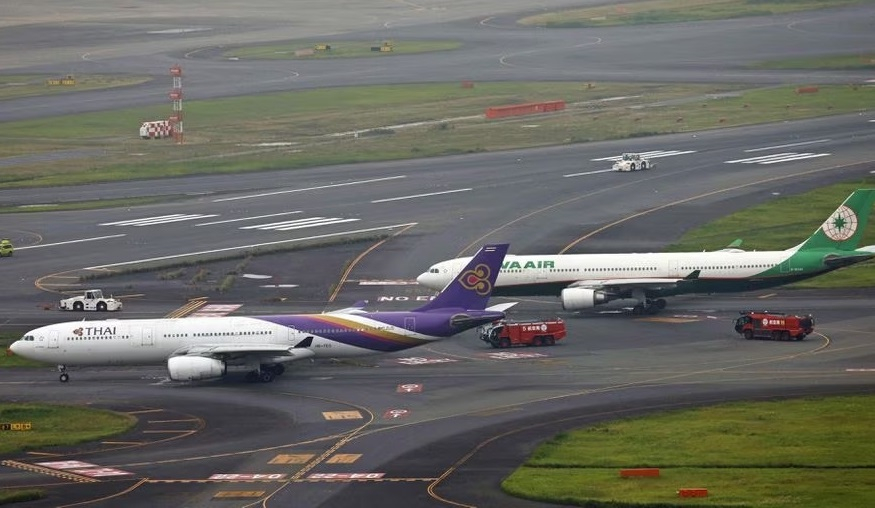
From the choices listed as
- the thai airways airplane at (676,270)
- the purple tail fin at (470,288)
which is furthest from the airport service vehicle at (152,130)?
the purple tail fin at (470,288)

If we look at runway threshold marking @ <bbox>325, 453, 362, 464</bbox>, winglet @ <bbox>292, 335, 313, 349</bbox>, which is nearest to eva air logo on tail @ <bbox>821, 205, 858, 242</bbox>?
winglet @ <bbox>292, 335, 313, 349</bbox>

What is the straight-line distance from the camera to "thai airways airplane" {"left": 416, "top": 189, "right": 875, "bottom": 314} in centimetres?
10581

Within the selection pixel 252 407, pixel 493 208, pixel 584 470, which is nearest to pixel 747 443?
pixel 584 470

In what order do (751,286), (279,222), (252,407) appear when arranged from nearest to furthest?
1. (252,407)
2. (751,286)
3. (279,222)

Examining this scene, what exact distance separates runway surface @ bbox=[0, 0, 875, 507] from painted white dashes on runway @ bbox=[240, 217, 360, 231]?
9.4 inches

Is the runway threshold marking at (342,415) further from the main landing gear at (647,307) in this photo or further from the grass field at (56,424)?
the main landing gear at (647,307)

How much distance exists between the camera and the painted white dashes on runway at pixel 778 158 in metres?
167

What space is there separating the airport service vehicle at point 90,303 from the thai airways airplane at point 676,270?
28.8 m

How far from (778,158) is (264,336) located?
305 feet

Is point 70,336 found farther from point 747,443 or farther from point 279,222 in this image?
point 279,222

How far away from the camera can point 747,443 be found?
7094cm

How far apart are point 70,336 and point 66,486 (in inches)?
1014

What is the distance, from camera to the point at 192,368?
291 feet

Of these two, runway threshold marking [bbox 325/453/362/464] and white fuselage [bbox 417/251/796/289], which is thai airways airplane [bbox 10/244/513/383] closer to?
white fuselage [bbox 417/251/796/289]
